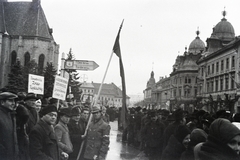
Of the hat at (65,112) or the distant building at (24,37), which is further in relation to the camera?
the distant building at (24,37)

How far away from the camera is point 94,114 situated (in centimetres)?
752

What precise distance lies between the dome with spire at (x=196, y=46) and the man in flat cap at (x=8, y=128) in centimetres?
8184

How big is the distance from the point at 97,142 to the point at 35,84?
3138 mm

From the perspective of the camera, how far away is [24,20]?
192ft

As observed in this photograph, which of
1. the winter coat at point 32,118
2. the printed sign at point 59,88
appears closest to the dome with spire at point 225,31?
the printed sign at point 59,88

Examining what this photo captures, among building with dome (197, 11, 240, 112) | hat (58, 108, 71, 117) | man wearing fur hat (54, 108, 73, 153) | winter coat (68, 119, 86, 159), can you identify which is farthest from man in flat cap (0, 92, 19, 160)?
building with dome (197, 11, 240, 112)

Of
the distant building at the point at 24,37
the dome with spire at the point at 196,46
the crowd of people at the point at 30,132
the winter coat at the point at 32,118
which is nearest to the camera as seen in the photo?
the crowd of people at the point at 30,132

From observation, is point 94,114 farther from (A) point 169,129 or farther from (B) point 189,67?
(B) point 189,67

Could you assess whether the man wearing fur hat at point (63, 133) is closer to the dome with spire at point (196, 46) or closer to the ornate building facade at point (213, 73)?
the ornate building facade at point (213, 73)

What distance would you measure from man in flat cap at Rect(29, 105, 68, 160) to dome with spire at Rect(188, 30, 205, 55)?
8127cm

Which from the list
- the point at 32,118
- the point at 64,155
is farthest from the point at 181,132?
the point at 32,118

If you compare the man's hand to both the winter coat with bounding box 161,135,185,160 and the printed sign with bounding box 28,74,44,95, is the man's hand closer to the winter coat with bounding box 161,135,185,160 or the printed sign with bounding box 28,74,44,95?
the winter coat with bounding box 161,135,185,160

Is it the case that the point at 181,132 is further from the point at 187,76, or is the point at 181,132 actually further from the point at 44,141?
the point at 187,76

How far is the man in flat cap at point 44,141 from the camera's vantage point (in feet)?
14.8
